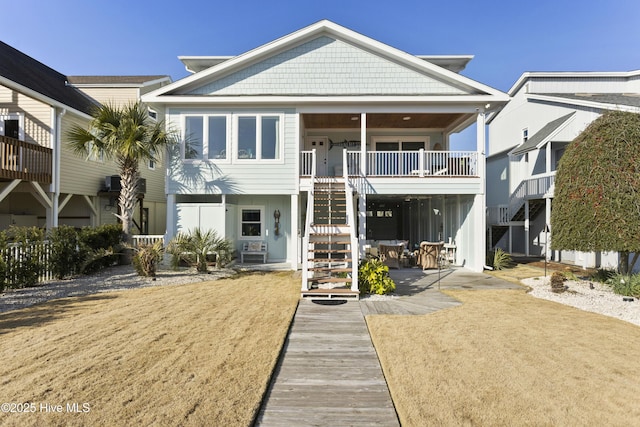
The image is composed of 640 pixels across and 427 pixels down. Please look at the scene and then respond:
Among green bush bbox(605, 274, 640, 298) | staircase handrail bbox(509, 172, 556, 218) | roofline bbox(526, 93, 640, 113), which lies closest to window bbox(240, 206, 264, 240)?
green bush bbox(605, 274, 640, 298)

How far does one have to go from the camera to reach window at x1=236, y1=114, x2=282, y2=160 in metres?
11.7

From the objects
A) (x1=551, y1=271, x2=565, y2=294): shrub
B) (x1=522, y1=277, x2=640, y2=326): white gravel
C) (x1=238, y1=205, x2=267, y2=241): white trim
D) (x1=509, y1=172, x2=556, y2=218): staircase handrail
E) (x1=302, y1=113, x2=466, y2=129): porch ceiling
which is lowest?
(x1=522, y1=277, x2=640, y2=326): white gravel

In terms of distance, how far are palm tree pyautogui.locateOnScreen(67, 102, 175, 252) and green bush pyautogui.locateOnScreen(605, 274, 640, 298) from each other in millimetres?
13045

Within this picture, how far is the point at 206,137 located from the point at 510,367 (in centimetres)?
1082

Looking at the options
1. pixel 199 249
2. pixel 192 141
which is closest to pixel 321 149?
pixel 192 141

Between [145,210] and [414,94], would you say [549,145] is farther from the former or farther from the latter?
[145,210]

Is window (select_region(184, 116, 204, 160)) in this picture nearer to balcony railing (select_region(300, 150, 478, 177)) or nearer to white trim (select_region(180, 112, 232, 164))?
white trim (select_region(180, 112, 232, 164))

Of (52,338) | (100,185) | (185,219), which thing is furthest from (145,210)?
(52,338)

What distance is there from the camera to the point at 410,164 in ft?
39.5

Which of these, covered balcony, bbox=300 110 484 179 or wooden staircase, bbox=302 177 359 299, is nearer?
wooden staircase, bbox=302 177 359 299

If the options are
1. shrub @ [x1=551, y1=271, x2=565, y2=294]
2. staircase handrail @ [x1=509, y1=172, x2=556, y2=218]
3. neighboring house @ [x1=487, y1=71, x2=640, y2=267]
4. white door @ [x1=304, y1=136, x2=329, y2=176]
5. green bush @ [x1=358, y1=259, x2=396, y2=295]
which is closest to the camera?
green bush @ [x1=358, y1=259, x2=396, y2=295]

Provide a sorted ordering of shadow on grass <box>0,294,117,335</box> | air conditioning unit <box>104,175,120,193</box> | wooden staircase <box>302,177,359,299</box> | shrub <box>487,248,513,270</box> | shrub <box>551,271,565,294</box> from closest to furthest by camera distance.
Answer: shadow on grass <box>0,294,117,335</box> < wooden staircase <box>302,177,359,299</box> < shrub <box>551,271,565,294</box> < shrub <box>487,248,513,270</box> < air conditioning unit <box>104,175,120,193</box>

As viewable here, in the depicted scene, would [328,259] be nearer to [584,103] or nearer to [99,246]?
[99,246]

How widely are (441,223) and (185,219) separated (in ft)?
32.9
